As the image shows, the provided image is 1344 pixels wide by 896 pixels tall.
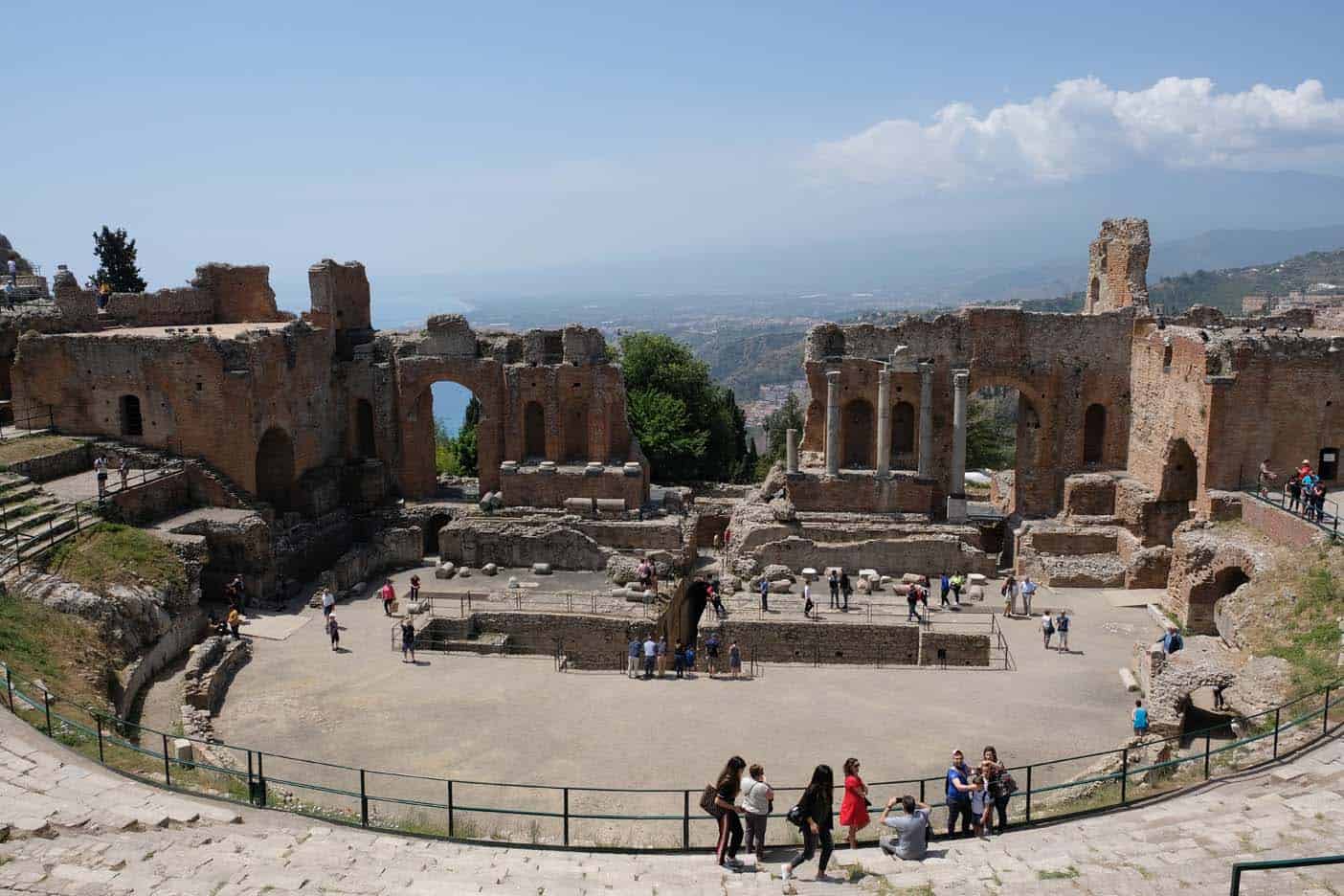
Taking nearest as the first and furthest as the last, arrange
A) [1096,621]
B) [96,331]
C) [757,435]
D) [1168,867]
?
[1168,867]
[1096,621]
[96,331]
[757,435]

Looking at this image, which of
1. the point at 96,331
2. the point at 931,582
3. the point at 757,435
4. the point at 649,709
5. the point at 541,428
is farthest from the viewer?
the point at 757,435

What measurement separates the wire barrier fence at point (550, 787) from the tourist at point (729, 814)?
2.88ft

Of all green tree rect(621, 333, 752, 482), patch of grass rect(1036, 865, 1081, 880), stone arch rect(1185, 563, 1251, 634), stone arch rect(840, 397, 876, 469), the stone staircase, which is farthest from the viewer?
green tree rect(621, 333, 752, 482)

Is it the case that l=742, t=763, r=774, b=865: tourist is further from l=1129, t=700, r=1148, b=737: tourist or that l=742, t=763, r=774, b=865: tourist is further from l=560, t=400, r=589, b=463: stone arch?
l=560, t=400, r=589, b=463: stone arch

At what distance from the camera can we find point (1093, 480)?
105 feet

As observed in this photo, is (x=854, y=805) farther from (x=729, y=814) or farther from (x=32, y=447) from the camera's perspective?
(x=32, y=447)

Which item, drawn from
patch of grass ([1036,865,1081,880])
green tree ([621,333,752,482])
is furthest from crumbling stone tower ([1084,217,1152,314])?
patch of grass ([1036,865,1081,880])

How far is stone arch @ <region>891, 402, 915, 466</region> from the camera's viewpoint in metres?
35.2

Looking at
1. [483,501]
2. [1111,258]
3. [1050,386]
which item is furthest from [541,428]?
[1111,258]

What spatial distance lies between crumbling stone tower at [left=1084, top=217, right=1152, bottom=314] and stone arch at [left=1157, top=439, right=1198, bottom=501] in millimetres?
5351

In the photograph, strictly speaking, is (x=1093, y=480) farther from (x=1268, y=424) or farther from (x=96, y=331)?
(x=96, y=331)

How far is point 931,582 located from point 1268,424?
9.49 meters

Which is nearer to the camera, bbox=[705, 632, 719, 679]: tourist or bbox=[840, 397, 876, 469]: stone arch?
bbox=[705, 632, 719, 679]: tourist

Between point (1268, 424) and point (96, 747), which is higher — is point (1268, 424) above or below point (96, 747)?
above
